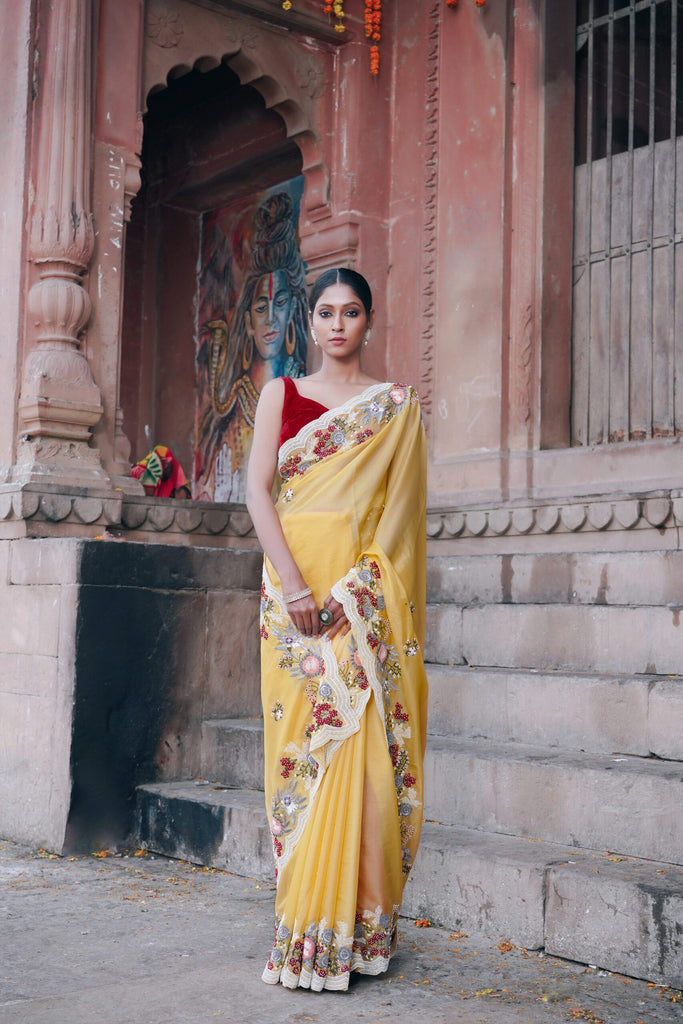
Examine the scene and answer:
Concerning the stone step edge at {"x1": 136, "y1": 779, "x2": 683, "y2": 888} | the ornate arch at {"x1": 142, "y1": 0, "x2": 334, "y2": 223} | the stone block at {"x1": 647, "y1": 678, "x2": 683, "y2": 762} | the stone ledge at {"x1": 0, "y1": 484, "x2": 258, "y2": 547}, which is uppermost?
the ornate arch at {"x1": 142, "y1": 0, "x2": 334, "y2": 223}

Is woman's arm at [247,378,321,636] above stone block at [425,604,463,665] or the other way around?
above

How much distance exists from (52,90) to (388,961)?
435 cm

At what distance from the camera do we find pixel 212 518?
20.1ft

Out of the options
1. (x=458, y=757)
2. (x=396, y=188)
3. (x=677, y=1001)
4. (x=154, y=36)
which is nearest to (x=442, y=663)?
(x=458, y=757)

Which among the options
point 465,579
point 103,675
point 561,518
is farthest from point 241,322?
point 103,675

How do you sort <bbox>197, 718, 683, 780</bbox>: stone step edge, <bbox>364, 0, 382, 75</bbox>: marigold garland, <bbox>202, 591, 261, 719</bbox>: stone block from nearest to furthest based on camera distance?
<bbox>197, 718, 683, 780</bbox>: stone step edge, <bbox>202, 591, 261, 719</bbox>: stone block, <bbox>364, 0, 382, 75</bbox>: marigold garland

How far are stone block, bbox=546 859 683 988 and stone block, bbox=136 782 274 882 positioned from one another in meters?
1.31

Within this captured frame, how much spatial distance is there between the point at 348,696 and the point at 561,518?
9.14ft

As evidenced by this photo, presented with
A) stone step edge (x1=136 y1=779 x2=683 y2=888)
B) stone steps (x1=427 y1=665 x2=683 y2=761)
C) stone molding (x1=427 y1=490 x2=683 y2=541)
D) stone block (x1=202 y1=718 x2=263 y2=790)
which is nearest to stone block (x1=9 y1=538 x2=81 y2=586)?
stone block (x1=202 y1=718 x2=263 y2=790)

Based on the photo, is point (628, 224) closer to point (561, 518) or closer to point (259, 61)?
point (561, 518)

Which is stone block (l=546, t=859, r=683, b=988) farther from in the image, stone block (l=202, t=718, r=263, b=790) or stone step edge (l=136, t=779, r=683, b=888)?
stone block (l=202, t=718, r=263, b=790)

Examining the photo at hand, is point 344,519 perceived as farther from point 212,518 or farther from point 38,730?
point 212,518

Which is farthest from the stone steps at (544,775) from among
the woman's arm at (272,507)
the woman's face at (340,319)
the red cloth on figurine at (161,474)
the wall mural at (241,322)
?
the wall mural at (241,322)

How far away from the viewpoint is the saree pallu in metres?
3.11
